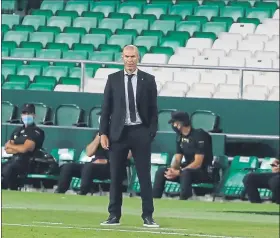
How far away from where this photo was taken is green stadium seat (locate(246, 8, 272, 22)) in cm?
2407

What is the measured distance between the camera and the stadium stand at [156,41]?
2069cm

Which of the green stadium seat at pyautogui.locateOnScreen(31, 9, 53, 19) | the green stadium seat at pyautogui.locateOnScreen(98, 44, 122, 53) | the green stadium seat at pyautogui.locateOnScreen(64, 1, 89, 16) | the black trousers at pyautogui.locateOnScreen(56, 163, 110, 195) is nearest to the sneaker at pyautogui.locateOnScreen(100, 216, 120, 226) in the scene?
the black trousers at pyautogui.locateOnScreen(56, 163, 110, 195)

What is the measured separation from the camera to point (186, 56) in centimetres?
2223

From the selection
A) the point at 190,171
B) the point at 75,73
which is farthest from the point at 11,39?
the point at 190,171

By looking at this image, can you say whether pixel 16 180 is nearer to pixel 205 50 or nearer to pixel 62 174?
pixel 62 174

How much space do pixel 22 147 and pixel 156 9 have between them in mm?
8325

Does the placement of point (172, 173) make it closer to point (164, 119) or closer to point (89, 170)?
point (89, 170)

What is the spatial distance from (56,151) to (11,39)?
6.26 meters

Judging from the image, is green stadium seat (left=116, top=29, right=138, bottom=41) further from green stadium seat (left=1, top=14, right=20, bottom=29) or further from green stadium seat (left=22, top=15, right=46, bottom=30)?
green stadium seat (left=1, top=14, right=20, bottom=29)

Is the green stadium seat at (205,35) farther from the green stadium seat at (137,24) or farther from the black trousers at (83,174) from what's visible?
the black trousers at (83,174)

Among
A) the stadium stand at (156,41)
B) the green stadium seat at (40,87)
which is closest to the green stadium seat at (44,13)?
the stadium stand at (156,41)

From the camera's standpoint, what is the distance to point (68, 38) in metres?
24.5

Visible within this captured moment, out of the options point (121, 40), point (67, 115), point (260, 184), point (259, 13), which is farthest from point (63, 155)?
point (259, 13)

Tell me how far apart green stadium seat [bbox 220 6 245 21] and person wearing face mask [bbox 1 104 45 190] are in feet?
25.0
